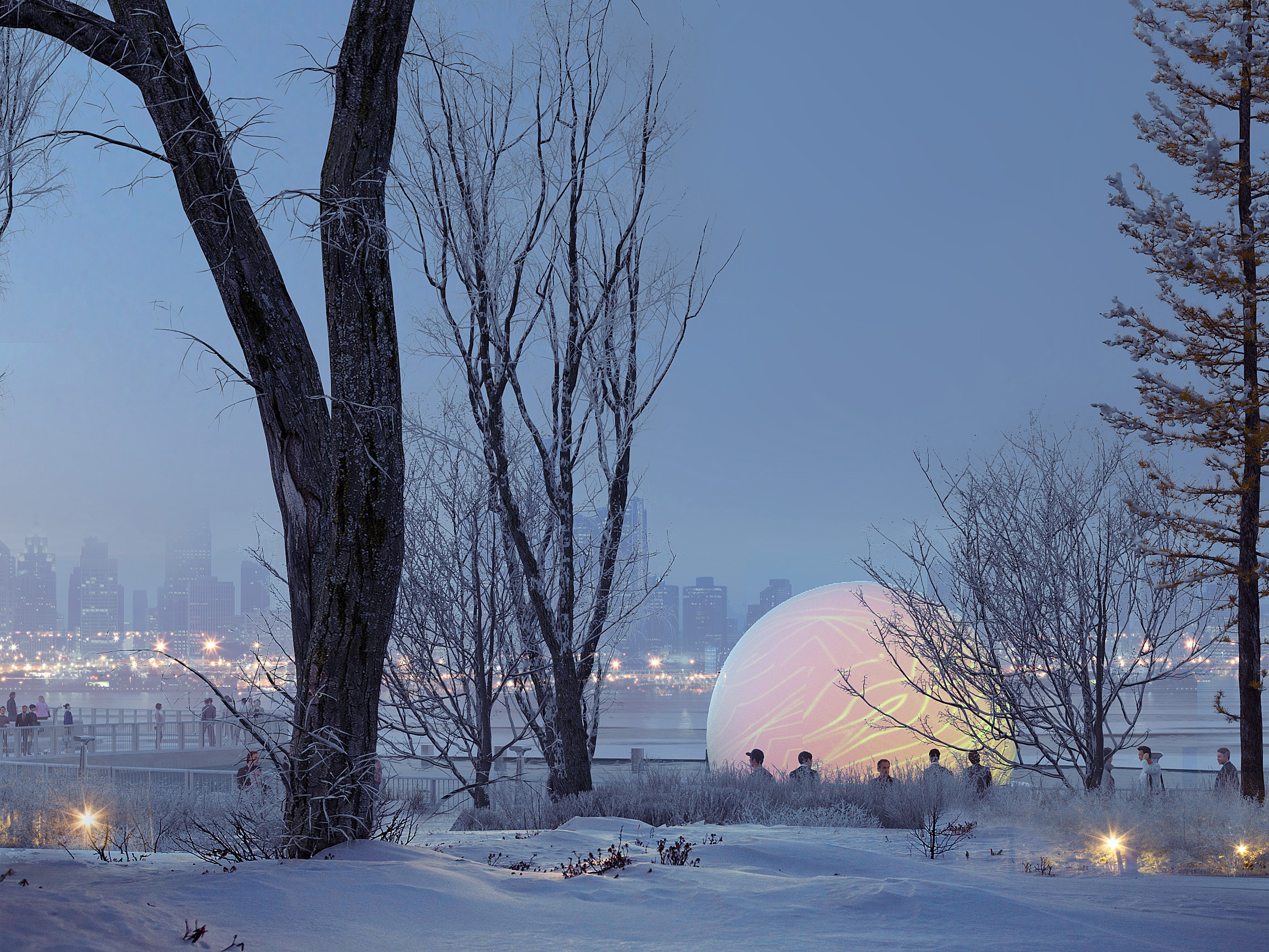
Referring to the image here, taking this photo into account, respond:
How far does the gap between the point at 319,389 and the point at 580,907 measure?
3476 millimetres

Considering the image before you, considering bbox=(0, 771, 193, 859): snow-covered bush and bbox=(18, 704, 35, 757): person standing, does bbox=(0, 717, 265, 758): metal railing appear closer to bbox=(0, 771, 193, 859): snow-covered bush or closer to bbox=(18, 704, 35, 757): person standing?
bbox=(18, 704, 35, 757): person standing

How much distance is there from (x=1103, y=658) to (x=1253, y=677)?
5.22ft

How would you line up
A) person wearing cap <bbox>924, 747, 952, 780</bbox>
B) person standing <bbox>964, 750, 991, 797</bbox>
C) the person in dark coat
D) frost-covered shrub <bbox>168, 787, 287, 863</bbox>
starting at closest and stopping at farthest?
frost-covered shrub <bbox>168, 787, 287, 863</bbox>
the person in dark coat
person standing <bbox>964, 750, 991, 797</bbox>
person wearing cap <bbox>924, 747, 952, 780</bbox>

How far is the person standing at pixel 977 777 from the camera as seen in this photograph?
442 inches

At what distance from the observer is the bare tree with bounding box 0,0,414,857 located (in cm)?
599

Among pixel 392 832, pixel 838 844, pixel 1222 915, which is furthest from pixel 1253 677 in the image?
pixel 392 832

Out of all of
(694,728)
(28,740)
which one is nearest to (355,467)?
(28,740)

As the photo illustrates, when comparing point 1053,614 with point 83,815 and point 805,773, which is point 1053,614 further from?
point 83,815

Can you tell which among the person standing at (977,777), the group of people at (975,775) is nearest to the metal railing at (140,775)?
the group of people at (975,775)

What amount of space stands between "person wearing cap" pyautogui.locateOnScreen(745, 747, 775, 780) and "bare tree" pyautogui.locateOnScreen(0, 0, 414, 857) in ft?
22.2

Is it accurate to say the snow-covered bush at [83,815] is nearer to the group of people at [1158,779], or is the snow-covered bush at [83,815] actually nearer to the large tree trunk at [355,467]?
the large tree trunk at [355,467]

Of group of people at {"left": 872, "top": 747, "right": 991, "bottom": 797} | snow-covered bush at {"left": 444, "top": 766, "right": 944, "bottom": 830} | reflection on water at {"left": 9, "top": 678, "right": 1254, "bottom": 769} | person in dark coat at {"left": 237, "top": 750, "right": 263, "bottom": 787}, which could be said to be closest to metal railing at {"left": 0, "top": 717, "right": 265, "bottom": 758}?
reflection on water at {"left": 9, "top": 678, "right": 1254, "bottom": 769}

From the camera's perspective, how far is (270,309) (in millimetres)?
6191

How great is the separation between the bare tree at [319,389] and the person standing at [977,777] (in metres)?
7.69
